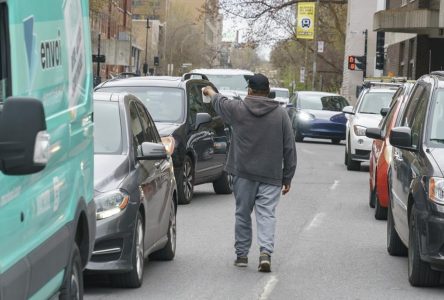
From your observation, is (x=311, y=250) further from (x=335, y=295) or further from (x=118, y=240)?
(x=118, y=240)

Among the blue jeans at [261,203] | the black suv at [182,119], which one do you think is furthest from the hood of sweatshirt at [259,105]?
the black suv at [182,119]

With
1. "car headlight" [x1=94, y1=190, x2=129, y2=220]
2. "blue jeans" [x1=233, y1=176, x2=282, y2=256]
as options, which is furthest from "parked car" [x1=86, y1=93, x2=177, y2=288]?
"blue jeans" [x1=233, y1=176, x2=282, y2=256]

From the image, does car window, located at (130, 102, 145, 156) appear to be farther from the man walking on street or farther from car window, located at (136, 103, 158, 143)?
the man walking on street

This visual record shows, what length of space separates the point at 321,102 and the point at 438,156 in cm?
2725

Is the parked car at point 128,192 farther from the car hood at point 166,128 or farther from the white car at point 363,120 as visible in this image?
the white car at point 363,120

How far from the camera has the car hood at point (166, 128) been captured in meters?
15.2

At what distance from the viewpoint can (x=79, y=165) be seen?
6.96 metres

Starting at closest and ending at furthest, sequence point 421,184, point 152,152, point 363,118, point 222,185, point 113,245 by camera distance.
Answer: point 113,245
point 421,184
point 152,152
point 222,185
point 363,118

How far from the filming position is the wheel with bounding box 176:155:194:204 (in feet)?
50.9

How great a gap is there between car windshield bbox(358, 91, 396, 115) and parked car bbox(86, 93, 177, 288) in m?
13.7

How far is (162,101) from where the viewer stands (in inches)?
626

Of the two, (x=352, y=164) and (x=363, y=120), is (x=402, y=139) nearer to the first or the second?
(x=363, y=120)

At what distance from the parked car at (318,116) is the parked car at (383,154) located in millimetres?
19854

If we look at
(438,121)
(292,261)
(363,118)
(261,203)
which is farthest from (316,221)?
(363,118)
